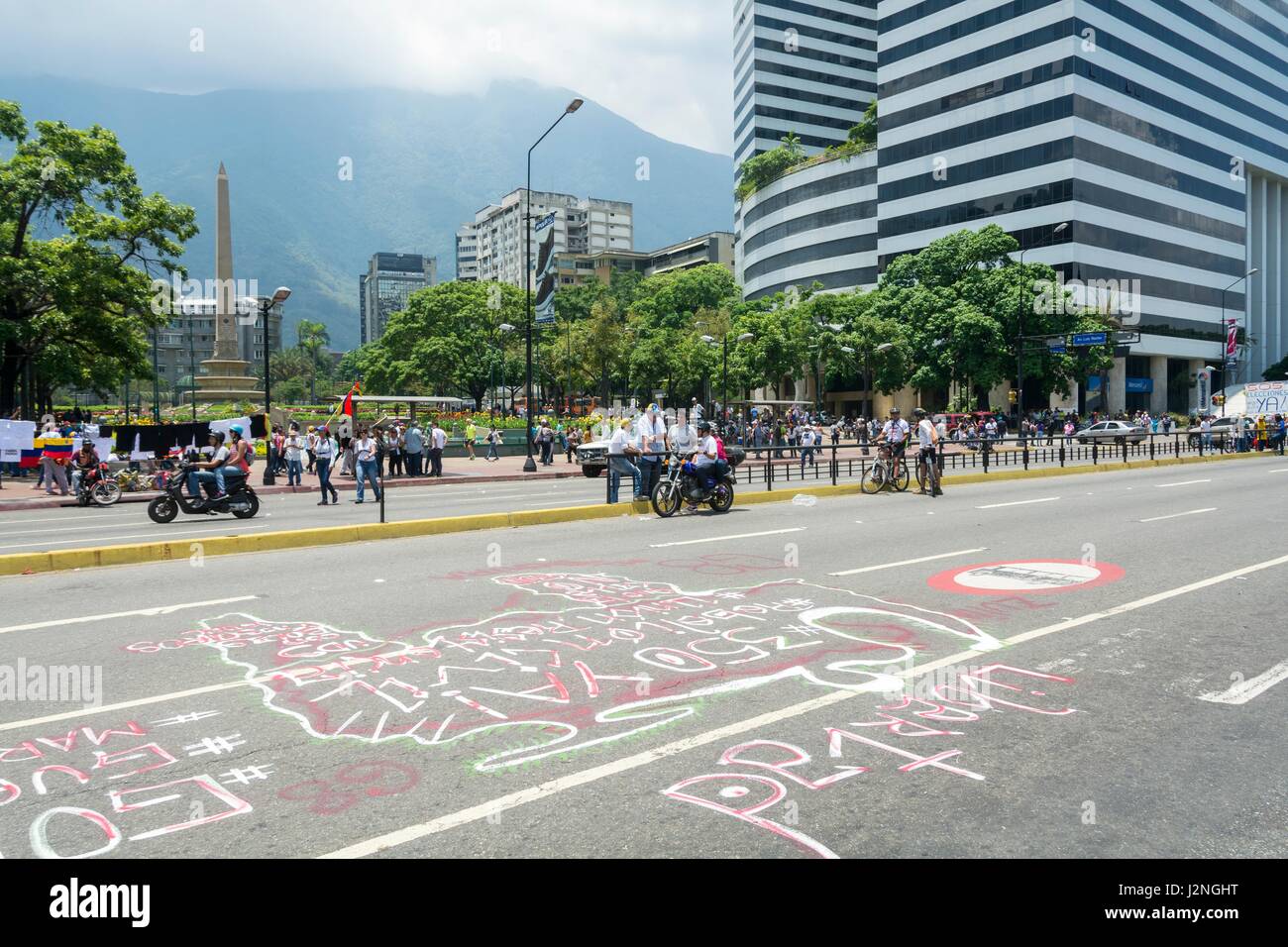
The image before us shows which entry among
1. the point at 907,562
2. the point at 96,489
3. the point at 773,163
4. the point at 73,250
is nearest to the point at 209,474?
the point at 96,489

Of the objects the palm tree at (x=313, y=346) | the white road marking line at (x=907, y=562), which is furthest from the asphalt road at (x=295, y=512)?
the palm tree at (x=313, y=346)

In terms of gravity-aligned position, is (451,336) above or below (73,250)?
above

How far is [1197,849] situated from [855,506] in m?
14.1

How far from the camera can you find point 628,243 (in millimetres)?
177000

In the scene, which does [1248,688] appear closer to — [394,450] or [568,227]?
[394,450]

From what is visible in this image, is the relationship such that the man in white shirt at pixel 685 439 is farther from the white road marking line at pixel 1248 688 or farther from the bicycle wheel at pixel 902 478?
the white road marking line at pixel 1248 688

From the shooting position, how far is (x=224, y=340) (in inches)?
2361

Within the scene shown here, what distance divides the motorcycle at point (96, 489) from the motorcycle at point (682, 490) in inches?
564

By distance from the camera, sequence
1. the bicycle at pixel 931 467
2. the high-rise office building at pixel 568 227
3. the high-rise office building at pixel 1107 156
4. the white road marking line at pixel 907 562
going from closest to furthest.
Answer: the white road marking line at pixel 907 562
the bicycle at pixel 931 467
the high-rise office building at pixel 1107 156
the high-rise office building at pixel 568 227

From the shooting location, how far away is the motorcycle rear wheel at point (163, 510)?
15.8 meters

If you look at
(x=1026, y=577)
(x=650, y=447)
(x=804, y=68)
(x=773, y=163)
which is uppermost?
(x=804, y=68)

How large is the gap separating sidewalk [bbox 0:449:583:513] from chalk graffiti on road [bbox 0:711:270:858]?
19714 mm

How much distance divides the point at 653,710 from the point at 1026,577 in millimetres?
5713

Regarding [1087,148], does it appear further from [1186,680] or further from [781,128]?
[1186,680]
